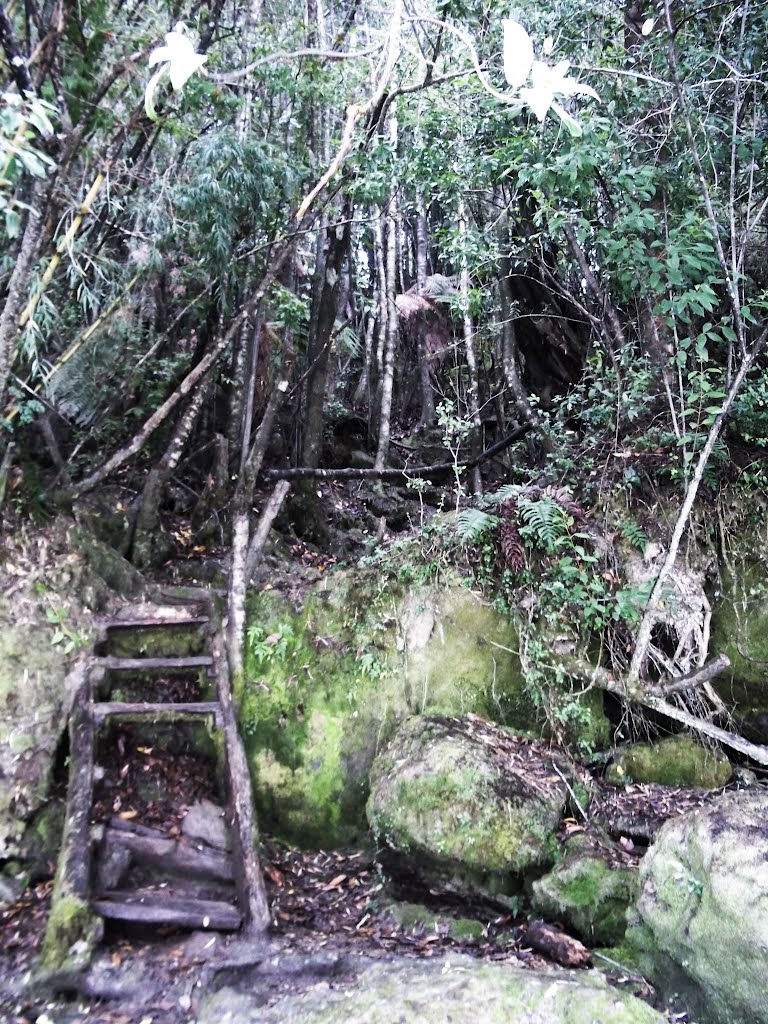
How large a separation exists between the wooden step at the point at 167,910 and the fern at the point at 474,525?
3.01 m

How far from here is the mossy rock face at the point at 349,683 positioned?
16.9ft

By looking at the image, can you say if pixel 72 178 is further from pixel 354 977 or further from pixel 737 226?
pixel 354 977

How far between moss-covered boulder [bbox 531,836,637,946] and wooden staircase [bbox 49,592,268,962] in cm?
170

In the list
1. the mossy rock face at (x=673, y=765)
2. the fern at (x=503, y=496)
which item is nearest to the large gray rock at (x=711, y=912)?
the mossy rock face at (x=673, y=765)

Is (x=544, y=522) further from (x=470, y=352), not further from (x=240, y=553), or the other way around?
(x=470, y=352)

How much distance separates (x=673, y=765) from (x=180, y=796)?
12.0 feet

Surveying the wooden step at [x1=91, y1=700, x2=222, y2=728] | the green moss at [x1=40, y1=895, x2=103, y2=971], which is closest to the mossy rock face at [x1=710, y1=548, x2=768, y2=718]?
the wooden step at [x1=91, y1=700, x2=222, y2=728]

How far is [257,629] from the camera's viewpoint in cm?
557

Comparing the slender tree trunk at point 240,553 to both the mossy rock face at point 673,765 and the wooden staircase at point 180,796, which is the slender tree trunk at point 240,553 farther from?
the mossy rock face at point 673,765

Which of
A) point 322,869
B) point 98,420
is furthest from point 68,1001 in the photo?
point 98,420

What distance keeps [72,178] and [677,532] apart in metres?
5.35

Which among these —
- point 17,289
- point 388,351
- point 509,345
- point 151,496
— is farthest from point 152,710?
point 388,351

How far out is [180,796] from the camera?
473 cm

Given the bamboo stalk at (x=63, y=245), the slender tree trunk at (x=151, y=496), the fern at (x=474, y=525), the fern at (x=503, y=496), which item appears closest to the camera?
the bamboo stalk at (x=63, y=245)
